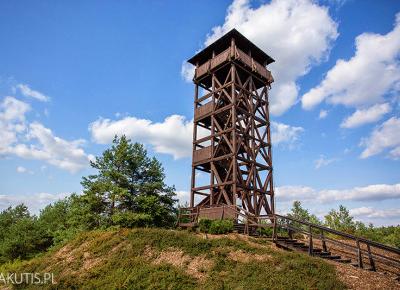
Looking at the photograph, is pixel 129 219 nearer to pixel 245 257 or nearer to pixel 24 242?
pixel 245 257

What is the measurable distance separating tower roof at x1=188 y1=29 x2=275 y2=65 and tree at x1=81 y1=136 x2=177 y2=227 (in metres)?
10.1

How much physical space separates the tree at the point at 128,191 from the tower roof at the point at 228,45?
1007cm

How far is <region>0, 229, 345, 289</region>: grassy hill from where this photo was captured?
9.84 meters

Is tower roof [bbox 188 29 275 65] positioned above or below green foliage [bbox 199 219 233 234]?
above

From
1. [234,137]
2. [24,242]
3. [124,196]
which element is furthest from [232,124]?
[24,242]

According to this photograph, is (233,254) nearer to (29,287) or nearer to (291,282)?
(291,282)

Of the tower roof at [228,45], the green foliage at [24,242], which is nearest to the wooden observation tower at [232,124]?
the tower roof at [228,45]

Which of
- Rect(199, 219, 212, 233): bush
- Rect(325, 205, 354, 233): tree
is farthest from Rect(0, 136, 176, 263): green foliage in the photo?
Rect(325, 205, 354, 233): tree

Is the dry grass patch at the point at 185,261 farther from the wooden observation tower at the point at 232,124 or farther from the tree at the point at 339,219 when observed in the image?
the tree at the point at 339,219

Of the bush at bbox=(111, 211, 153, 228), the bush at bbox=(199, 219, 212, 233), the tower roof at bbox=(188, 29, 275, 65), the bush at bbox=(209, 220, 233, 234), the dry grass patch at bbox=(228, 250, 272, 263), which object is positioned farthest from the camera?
the tower roof at bbox=(188, 29, 275, 65)

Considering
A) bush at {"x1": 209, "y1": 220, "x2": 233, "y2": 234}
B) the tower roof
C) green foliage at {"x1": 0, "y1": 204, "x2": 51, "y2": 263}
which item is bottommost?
green foliage at {"x1": 0, "y1": 204, "x2": 51, "y2": 263}

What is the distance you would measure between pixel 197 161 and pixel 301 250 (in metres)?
11.9

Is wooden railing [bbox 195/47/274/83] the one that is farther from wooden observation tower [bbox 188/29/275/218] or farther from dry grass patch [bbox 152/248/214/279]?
dry grass patch [bbox 152/248/214/279]

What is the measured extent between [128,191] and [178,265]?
12.3 metres
